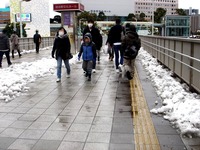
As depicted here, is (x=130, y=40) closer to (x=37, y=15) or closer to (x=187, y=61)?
(x=187, y=61)

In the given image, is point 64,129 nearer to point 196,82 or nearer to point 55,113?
point 55,113

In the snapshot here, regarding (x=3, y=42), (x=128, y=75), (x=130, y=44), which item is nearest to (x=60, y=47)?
(x=130, y=44)

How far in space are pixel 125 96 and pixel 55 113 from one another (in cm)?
205

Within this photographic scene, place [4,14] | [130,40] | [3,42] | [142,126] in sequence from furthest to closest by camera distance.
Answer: [4,14] → [3,42] → [130,40] → [142,126]

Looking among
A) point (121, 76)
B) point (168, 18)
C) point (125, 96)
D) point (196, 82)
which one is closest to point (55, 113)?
point (125, 96)

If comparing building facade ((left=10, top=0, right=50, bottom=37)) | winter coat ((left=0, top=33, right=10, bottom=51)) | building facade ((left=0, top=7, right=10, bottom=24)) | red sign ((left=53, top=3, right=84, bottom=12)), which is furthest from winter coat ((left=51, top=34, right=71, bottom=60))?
building facade ((left=0, top=7, right=10, bottom=24))

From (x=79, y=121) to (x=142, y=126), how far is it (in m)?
1.08

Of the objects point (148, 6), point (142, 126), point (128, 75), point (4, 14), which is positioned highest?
point (148, 6)

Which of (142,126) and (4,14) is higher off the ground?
(4,14)

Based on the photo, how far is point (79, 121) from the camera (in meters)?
5.36

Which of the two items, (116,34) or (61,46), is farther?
(116,34)

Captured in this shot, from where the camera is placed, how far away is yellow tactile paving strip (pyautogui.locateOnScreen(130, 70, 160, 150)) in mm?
4258

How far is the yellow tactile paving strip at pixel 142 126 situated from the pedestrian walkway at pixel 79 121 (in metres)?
0.02

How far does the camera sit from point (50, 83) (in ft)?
30.4
